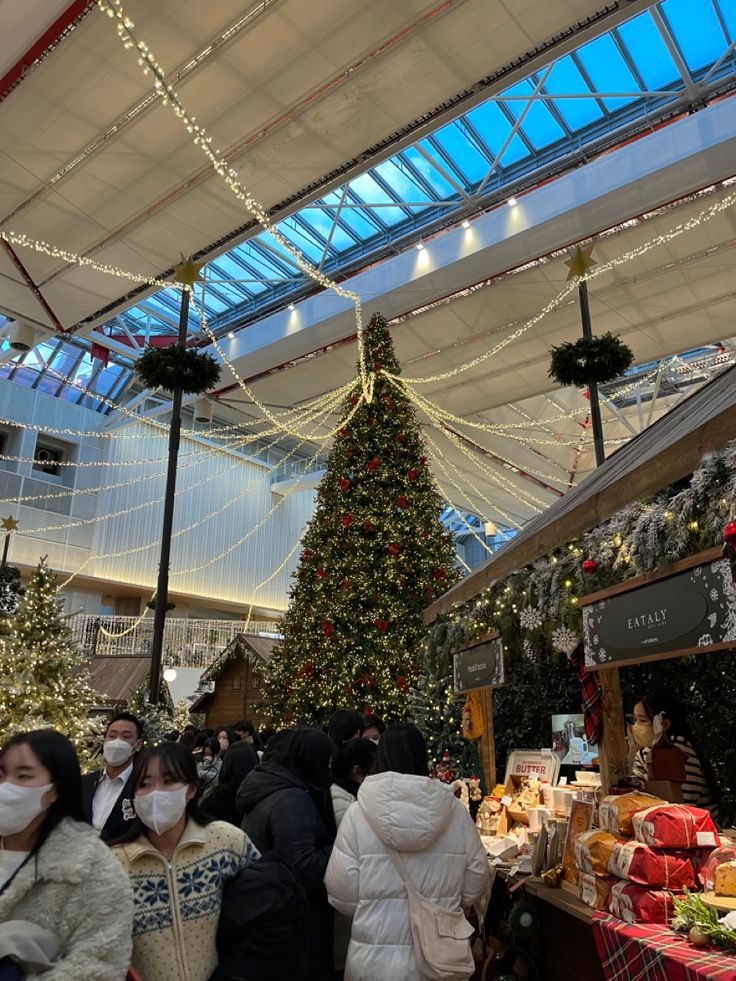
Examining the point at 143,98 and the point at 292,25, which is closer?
the point at 292,25

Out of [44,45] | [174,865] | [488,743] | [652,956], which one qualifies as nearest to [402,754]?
[174,865]

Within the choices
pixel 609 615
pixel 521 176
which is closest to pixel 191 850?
pixel 609 615

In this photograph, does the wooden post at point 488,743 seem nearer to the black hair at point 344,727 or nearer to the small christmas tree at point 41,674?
the black hair at point 344,727

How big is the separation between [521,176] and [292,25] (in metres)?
5.94

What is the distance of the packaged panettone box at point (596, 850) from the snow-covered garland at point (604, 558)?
3.18 ft

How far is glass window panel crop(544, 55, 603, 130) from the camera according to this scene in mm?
11039

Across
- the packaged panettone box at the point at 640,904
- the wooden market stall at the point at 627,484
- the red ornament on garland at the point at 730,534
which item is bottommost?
the packaged panettone box at the point at 640,904

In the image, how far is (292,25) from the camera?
7457 millimetres

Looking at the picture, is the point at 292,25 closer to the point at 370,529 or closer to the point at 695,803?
the point at 370,529

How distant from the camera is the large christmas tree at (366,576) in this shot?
8.27 m

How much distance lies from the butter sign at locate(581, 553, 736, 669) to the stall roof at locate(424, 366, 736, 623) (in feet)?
1.35

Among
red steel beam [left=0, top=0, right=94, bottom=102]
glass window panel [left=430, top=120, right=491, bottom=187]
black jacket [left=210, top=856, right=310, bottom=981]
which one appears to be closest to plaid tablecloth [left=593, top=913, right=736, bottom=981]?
black jacket [left=210, top=856, right=310, bottom=981]

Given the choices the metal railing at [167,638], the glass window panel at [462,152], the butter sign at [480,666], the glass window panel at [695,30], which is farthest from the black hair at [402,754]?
the metal railing at [167,638]

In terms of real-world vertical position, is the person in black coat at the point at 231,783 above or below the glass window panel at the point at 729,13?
below
